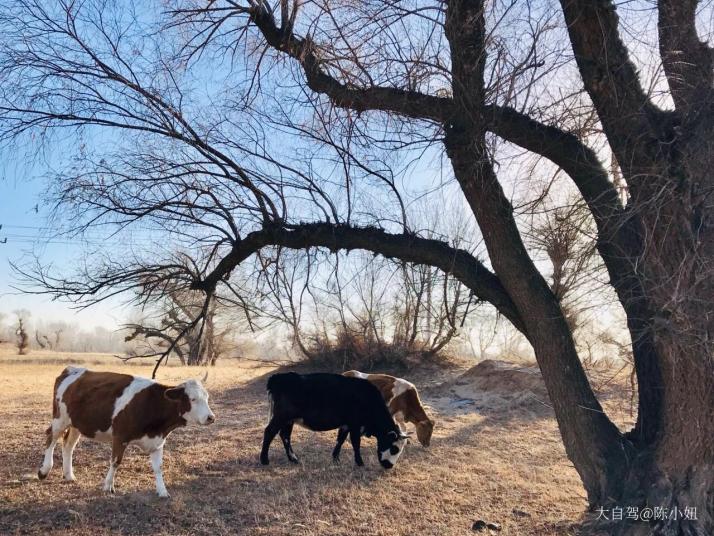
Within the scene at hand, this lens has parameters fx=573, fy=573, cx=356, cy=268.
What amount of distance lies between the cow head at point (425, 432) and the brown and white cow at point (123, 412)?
188 inches

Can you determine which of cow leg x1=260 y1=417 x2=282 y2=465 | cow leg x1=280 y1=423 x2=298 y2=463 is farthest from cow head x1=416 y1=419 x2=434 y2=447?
cow leg x1=260 y1=417 x2=282 y2=465

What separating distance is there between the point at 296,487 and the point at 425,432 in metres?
3.75

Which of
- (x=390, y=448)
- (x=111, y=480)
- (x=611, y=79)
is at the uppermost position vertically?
(x=611, y=79)

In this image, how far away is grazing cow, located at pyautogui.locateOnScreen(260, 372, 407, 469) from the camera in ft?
29.1

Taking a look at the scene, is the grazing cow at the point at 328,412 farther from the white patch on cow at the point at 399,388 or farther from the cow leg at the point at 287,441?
the white patch on cow at the point at 399,388

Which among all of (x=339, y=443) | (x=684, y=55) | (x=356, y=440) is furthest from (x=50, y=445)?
(x=684, y=55)

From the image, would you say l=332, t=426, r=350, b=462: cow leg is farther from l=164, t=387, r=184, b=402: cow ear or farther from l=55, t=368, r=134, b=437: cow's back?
l=55, t=368, r=134, b=437: cow's back

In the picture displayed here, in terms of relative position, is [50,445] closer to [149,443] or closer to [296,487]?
[149,443]

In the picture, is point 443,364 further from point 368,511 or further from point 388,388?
point 368,511

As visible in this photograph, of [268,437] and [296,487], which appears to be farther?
[268,437]

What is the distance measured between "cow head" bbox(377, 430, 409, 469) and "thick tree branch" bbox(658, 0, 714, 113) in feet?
19.7

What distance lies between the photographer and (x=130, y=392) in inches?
285

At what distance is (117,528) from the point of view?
5.70 m

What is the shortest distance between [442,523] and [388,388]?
15.8 feet
